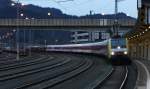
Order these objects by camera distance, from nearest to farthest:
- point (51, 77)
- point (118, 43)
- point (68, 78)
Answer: point (68, 78) < point (51, 77) < point (118, 43)

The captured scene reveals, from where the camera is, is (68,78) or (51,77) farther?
(51,77)

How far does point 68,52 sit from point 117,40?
217 ft

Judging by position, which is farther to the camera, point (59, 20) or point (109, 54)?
point (59, 20)

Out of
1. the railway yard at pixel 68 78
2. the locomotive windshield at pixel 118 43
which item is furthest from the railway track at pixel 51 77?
the locomotive windshield at pixel 118 43

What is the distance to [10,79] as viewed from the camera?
1516 inches

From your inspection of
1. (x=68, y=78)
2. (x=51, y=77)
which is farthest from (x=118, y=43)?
(x=68, y=78)

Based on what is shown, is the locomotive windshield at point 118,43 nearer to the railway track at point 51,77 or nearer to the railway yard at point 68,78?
the railway yard at point 68,78

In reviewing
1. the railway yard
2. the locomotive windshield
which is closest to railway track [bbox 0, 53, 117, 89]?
the railway yard

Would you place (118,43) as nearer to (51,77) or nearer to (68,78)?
(51,77)

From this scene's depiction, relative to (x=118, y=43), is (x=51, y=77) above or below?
below

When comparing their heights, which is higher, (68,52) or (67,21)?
(67,21)

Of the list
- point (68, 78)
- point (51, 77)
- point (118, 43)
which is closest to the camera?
point (68, 78)

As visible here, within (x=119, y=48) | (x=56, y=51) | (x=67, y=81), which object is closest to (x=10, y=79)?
(x=67, y=81)

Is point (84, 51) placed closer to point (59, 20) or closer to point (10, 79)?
point (59, 20)
